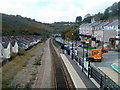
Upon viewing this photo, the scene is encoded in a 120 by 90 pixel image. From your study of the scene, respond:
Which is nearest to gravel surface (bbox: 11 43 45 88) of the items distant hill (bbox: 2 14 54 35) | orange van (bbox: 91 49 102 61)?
orange van (bbox: 91 49 102 61)

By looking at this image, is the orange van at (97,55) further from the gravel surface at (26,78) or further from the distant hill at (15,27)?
the distant hill at (15,27)

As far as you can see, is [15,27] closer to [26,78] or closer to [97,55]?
[97,55]

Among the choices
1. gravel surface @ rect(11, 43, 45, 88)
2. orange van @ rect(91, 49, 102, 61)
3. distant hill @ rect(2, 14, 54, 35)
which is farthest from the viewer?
distant hill @ rect(2, 14, 54, 35)

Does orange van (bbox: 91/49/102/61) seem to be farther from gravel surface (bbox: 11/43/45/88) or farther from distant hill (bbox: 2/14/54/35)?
distant hill (bbox: 2/14/54/35)

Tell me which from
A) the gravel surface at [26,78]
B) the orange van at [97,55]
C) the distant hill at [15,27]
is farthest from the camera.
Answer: the distant hill at [15,27]

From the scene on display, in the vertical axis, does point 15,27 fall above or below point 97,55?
above

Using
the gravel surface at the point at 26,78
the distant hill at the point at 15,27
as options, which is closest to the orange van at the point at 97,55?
the gravel surface at the point at 26,78

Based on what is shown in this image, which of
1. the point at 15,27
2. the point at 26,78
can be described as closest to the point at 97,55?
the point at 26,78

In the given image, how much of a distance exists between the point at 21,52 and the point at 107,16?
5873cm

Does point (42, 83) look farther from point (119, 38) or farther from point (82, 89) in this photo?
point (119, 38)

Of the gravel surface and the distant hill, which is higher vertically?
the distant hill

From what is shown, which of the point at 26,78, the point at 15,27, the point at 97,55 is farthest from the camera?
the point at 15,27

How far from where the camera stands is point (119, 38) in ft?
117

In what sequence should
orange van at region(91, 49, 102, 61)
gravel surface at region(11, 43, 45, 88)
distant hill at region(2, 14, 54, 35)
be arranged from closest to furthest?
gravel surface at region(11, 43, 45, 88)
orange van at region(91, 49, 102, 61)
distant hill at region(2, 14, 54, 35)
